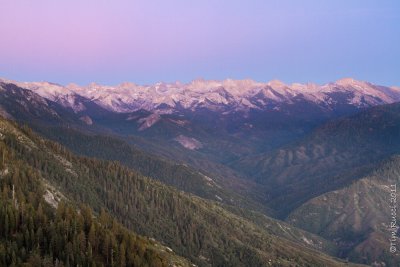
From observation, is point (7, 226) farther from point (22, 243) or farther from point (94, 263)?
point (94, 263)

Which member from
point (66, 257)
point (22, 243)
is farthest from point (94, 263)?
point (22, 243)

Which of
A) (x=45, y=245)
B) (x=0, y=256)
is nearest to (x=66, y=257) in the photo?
(x=45, y=245)

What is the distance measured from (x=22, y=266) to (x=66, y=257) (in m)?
22.3

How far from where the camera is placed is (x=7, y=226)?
199 meters

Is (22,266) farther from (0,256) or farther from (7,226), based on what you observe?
(7,226)

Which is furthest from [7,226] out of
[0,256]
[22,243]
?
[0,256]

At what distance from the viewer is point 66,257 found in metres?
195

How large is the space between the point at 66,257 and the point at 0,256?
26.3 m

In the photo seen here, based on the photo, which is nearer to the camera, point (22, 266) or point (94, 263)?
point (22, 266)

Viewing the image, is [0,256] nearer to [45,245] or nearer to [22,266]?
[22,266]

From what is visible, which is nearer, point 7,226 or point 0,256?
point 0,256

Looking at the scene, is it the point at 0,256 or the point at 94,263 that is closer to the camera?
the point at 0,256

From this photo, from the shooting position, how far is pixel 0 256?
580 ft

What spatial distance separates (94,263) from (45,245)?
830 inches
